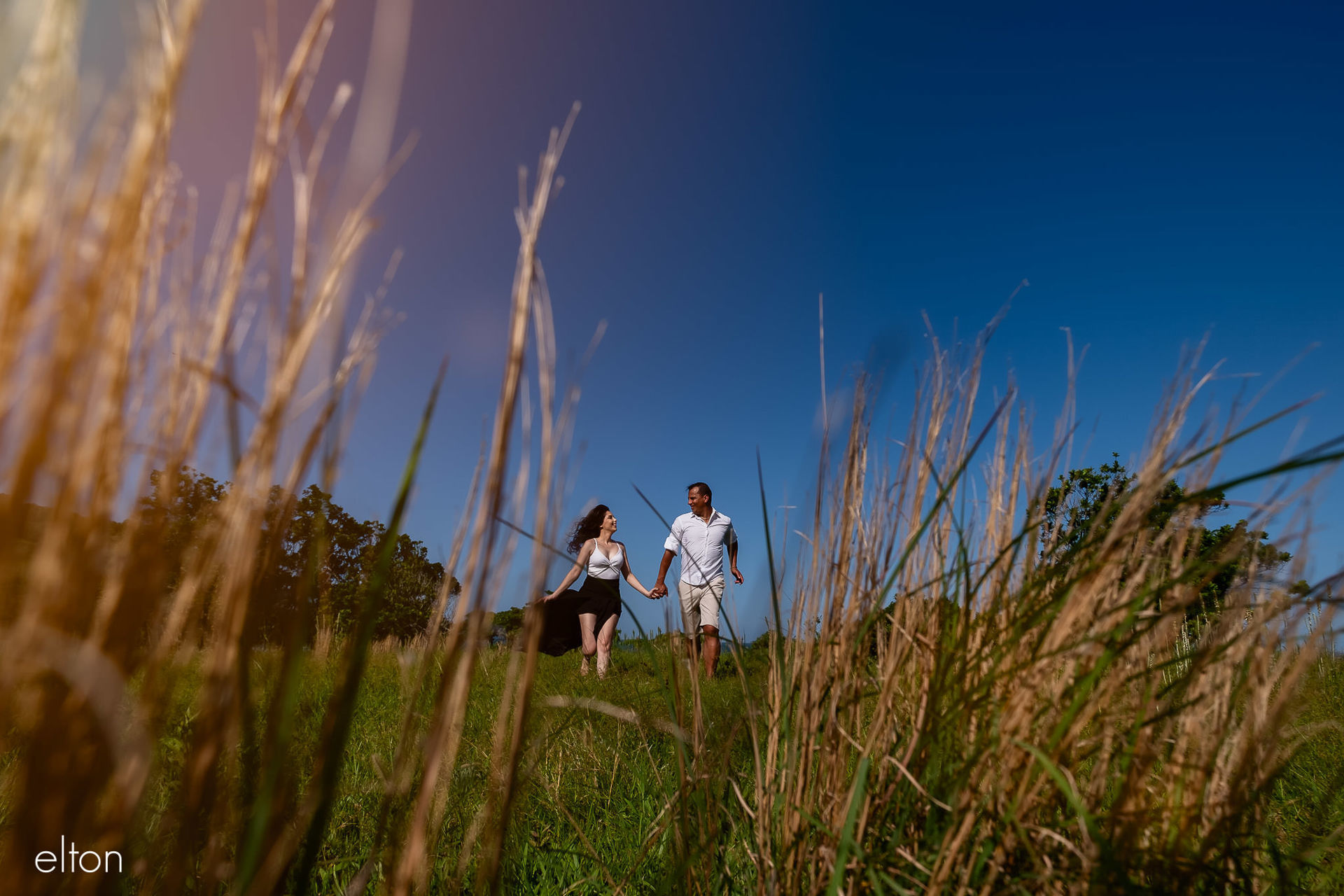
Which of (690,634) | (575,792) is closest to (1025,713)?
(690,634)

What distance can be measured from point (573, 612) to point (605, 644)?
1.19m

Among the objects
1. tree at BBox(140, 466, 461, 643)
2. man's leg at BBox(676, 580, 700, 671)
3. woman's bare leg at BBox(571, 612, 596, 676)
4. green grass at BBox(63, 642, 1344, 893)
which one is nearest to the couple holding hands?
woman's bare leg at BBox(571, 612, 596, 676)

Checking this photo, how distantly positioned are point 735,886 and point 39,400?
65.4 inches

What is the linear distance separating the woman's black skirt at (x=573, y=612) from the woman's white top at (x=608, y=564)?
0.13 m

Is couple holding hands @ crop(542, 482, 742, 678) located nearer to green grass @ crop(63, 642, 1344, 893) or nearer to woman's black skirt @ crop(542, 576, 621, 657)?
woman's black skirt @ crop(542, 576, 621, 657)

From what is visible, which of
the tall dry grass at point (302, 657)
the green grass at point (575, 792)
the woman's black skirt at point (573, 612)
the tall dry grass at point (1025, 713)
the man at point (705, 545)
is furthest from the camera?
the woman's black skirt at point (573, 612)

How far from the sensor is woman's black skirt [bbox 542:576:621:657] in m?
7.09

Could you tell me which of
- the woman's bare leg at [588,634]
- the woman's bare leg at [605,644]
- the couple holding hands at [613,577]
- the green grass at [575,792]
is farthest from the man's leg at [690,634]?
the woman's bare leg at [588,634]

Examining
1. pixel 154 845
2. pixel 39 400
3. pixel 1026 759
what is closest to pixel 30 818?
pixel 154 845

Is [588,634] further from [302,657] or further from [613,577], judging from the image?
[302,657]

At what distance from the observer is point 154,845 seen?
59 cm

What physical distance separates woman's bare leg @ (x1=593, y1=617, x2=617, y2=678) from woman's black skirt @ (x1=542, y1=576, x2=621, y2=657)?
9 centimetres

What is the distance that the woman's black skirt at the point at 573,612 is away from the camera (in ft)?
23.2

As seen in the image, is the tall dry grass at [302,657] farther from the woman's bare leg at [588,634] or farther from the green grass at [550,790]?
the woman's bare leg at [588,634]
